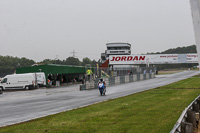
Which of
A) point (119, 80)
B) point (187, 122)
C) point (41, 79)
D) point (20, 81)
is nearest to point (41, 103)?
point (187, 122)

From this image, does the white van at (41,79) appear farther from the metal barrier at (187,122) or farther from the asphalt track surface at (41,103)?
the metal barrier at (187,122)

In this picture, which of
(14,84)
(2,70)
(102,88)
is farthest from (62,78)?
(2,70)

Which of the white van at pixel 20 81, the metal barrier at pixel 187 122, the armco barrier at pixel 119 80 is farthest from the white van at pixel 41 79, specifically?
the metal barrier at pixel 187 122

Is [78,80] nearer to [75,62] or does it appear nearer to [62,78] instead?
[62,78]

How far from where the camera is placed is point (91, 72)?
3291cm

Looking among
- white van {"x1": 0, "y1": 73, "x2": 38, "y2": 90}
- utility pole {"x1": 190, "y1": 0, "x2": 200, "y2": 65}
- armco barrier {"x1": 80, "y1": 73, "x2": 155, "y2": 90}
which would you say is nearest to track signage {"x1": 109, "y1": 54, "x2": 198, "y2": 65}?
armco barrier {"x1": 80, "y1": 73, "x2": 155, "y2": 90}

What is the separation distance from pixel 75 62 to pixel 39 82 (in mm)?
113044

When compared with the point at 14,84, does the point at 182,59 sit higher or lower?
higher

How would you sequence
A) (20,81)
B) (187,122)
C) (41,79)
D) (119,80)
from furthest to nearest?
(119,80), (41,79), (20,81), (187,122)

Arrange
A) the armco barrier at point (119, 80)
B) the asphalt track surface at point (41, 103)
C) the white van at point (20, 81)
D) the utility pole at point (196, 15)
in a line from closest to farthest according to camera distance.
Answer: the utility pole at point (196, 15), the asphalt track surface at point (41, 103), the armco barrier at point (119, 80), the white van at point (20, 81)

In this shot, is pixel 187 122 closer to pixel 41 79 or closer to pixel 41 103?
pixel 41 103

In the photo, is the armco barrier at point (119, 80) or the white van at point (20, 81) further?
the white van at point (20, 81)

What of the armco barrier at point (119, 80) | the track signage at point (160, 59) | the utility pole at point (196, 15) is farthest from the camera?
the track signage at point (160, 59)

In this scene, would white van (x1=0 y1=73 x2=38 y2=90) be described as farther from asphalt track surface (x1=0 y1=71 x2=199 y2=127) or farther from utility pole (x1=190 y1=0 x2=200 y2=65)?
utility pole (x1=190 y1=0 x2=200 y2=65)
